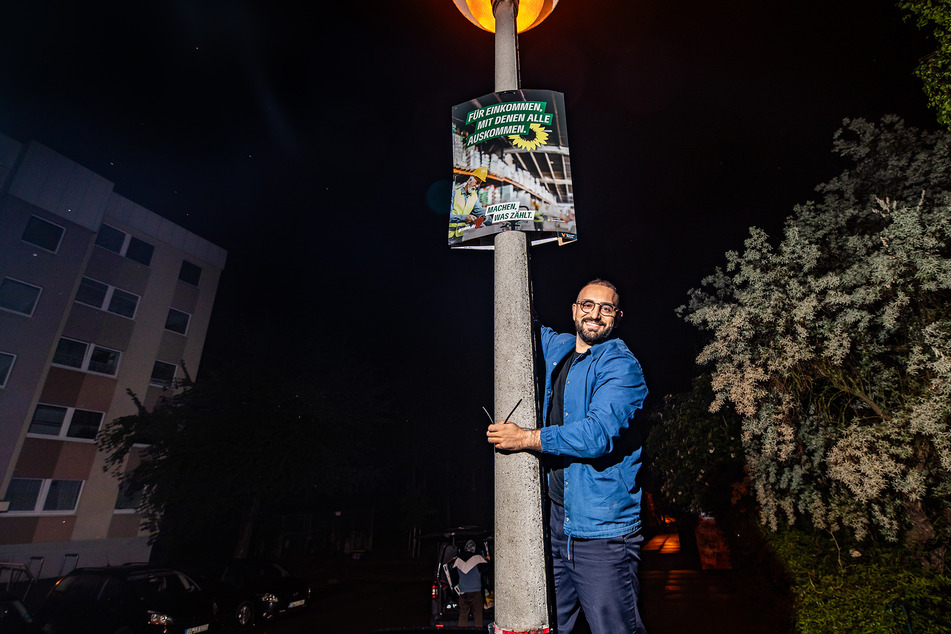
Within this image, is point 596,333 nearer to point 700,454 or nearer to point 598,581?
point 598,581

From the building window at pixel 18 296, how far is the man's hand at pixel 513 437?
88.8 feet

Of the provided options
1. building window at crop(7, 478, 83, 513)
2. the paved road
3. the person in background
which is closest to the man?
the paved road

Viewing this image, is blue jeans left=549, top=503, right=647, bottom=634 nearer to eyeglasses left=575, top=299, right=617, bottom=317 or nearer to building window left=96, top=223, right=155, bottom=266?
eyeglasses left=575, top=299, right=617, bottom=317

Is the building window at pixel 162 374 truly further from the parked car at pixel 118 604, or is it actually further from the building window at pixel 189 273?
the parked car at pixel 118 604

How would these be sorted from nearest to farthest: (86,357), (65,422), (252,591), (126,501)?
(252,591), (65,422), (86,357), (126,501)

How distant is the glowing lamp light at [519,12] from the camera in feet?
13.7

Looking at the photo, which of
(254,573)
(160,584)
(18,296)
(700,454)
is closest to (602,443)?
(160,584)

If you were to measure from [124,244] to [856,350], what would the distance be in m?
31.3

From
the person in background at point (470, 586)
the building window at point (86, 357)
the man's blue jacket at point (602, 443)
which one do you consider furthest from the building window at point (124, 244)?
the man's blue jacket at point (602, 443)

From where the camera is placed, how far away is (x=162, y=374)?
2644cm

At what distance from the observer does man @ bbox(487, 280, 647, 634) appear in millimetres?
2227

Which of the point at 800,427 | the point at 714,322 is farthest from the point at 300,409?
the point at 800,427

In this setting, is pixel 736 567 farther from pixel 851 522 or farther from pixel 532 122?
pixel 532 122

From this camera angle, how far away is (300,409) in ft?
65.4
